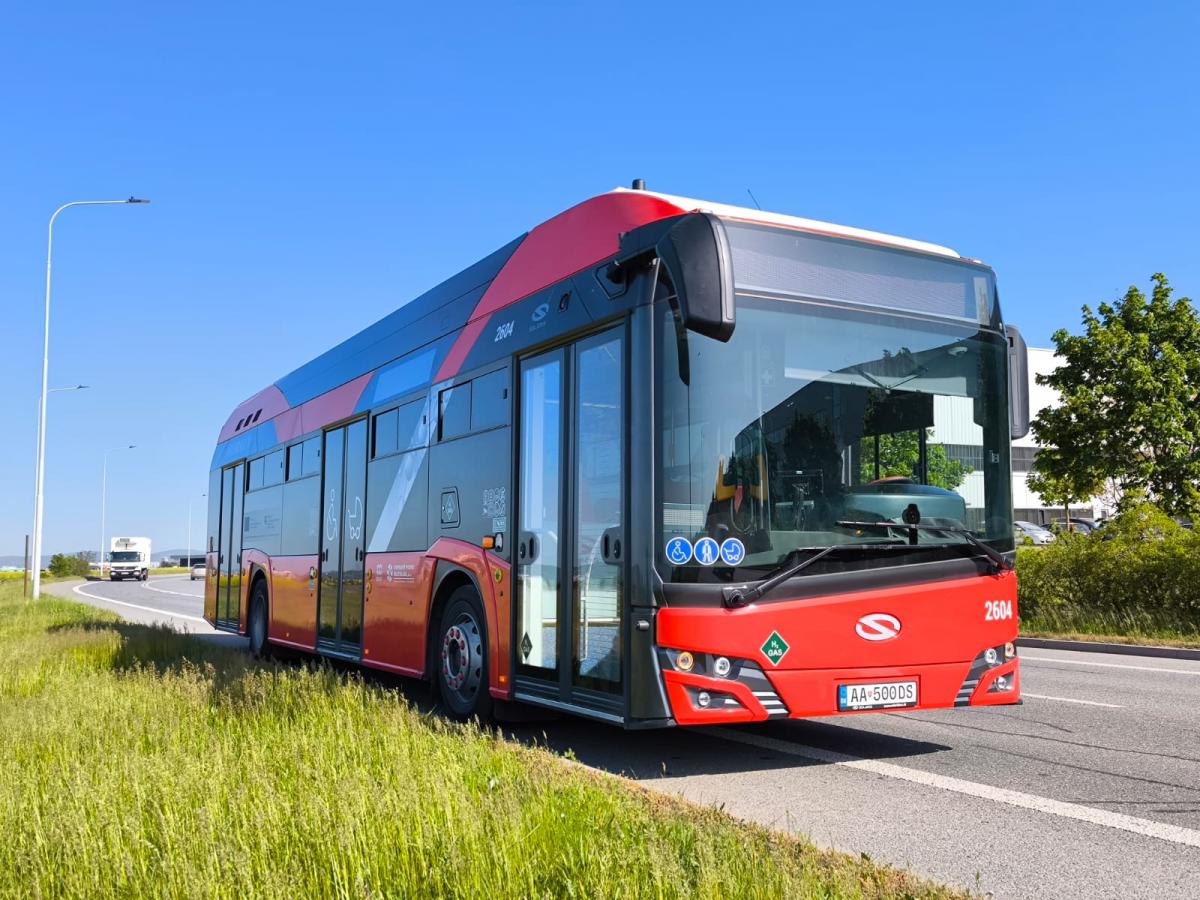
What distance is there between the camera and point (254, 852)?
14.5 feet

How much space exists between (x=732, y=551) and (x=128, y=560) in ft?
241

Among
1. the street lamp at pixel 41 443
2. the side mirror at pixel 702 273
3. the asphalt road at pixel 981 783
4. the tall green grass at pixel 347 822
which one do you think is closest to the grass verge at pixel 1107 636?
the asphalt road at pixel 981 783

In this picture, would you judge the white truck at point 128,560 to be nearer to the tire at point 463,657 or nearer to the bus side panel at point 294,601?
the bus side panel at point 294,601

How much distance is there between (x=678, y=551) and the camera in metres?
6.59

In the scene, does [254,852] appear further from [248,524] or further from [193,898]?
[248,524]

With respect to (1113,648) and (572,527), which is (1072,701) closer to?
(572,527)

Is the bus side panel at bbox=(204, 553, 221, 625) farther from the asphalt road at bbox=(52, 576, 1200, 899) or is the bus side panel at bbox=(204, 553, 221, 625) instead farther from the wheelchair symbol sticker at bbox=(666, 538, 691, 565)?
the wheelchair symbol sticker at bbox=(666, 538, 691, 565)

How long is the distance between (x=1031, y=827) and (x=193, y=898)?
12.8 ft

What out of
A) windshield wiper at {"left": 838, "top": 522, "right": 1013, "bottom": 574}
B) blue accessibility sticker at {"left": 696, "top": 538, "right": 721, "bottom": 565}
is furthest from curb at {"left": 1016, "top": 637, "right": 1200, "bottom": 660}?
blue accessibility sticker at {"left": 696, "top": 538, "right": 721, "bottom": 565}

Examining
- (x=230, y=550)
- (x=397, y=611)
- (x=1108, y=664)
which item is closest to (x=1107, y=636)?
(x=1108, y=664)

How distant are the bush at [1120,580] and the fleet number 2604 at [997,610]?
10152 mm

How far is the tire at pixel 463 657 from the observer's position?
870 cm

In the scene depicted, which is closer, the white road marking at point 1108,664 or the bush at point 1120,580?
the white road marking at point 1108,664

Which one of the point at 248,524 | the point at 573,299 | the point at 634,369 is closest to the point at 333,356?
the point at 248,524
